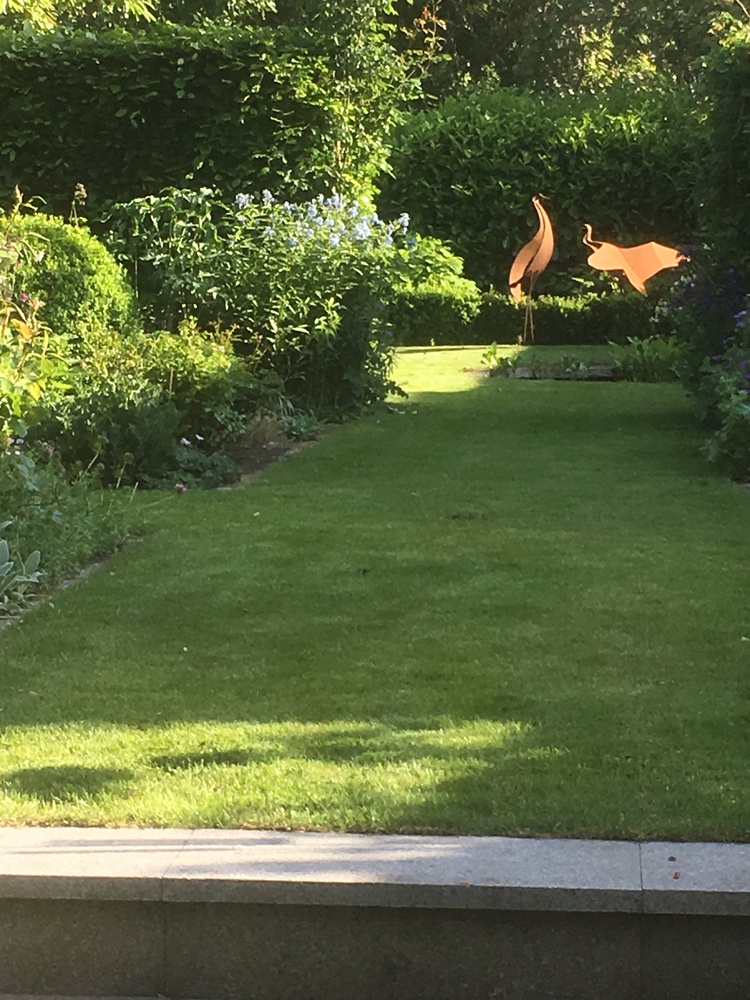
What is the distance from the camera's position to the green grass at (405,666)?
3.23 metres

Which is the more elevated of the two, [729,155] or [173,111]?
[173,111]

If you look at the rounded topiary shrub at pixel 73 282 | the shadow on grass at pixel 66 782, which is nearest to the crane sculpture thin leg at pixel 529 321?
the rounded topiary shrub at pixel 73 282

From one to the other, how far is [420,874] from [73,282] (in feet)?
25.1

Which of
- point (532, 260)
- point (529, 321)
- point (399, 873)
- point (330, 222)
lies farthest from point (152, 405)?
point (532, 260)

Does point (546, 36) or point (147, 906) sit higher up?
point (546, 36)

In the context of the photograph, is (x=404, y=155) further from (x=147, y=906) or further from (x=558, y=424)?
(x=147, y=906)

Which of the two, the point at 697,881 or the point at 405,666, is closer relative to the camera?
the point at 697,881

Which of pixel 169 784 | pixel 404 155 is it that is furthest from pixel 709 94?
pixel 404 155

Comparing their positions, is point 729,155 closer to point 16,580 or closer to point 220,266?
point 220,266

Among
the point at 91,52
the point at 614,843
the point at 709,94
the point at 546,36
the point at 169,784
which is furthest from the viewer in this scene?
the point at 546,36

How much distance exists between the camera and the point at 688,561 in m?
5.67

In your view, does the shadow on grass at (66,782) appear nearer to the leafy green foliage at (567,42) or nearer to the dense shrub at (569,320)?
the dense shrub at (569,320)

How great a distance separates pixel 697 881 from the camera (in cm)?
272

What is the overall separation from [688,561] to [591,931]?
315 cm
